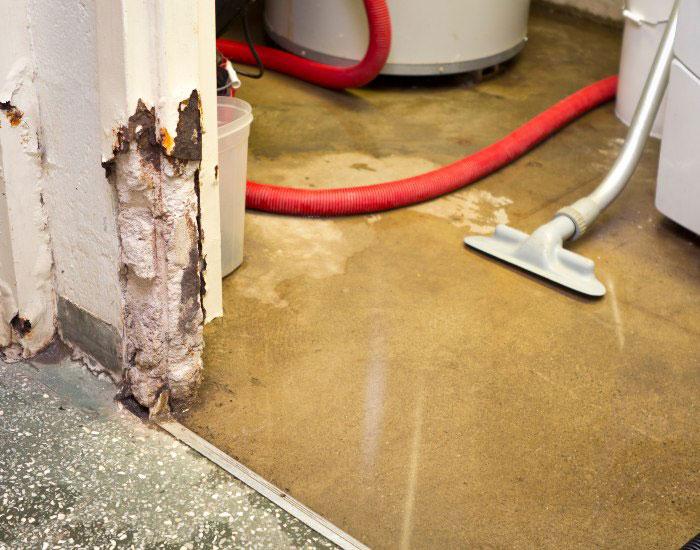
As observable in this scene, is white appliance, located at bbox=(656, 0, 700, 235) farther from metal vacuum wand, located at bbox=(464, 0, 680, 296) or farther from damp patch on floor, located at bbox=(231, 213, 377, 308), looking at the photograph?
damp patch on floor, located at bbox=(231, 213, 377, 308)

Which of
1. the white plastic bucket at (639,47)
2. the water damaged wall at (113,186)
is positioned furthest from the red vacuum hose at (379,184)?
the water damaged wall at (113,186)

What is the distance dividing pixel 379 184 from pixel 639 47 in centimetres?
103

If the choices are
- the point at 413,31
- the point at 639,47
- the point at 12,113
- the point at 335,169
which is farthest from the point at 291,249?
the point at 639,47

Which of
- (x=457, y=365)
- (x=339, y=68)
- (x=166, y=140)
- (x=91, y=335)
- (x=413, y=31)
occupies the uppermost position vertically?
(x=166, y=140)

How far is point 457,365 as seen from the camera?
5.32ft

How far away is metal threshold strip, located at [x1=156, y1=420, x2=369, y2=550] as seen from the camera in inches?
47.7

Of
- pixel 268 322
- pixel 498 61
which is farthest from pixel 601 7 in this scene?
pixel 268 322

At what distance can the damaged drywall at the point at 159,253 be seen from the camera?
3.97ft

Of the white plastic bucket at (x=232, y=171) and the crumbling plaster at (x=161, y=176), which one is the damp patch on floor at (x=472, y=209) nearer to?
the white plastic bucket at (x=232, y=171)

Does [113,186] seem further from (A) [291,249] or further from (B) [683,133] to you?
(B) [683,133]

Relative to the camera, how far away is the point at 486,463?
139 cm

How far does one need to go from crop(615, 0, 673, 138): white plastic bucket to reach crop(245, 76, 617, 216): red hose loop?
30 centimetres

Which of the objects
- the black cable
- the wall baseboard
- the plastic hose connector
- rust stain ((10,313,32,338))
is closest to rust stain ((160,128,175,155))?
the wall baseboard

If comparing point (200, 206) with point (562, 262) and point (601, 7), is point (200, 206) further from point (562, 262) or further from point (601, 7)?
point (601, 7)
